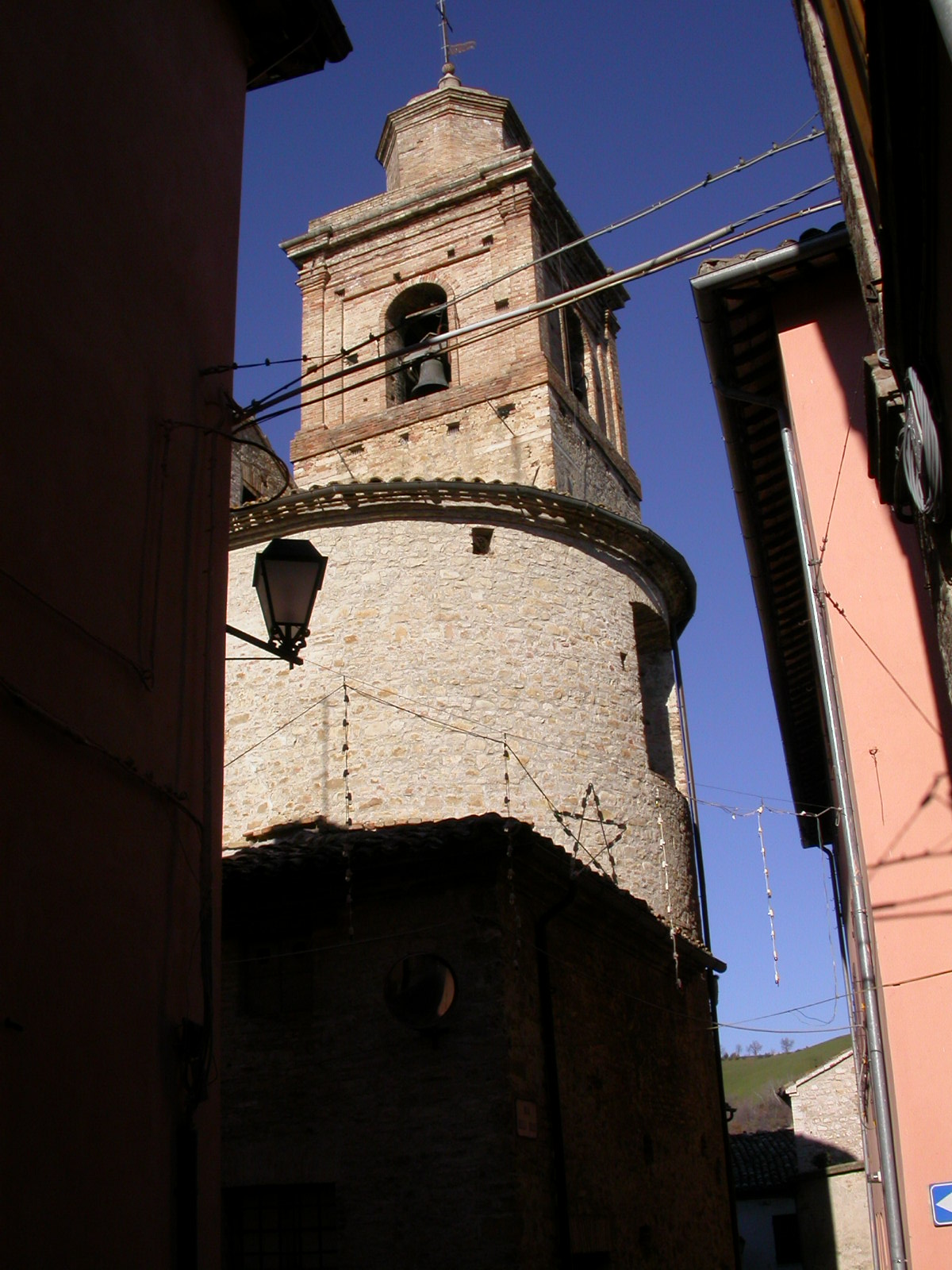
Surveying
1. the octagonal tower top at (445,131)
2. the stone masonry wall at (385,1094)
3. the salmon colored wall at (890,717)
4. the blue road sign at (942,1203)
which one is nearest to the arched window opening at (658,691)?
the stone masonry wall at (385,1094)

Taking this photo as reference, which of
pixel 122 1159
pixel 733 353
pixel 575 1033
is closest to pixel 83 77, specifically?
pixel 122 1159

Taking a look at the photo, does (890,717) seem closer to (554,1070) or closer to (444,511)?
(554,1070)

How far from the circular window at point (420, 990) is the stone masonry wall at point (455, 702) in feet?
9.88

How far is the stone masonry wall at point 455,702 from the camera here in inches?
483

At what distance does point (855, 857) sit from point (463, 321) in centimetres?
1309

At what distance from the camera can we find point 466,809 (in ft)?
39.5

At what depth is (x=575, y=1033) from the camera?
988cm

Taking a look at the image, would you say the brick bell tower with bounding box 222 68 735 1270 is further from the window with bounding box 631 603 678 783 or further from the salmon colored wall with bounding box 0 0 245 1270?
the salmon colored wall with bounding box 0 0 245 1270

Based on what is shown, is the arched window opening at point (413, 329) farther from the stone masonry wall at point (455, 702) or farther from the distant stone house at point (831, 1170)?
the distant stone house at point (831, 1170)

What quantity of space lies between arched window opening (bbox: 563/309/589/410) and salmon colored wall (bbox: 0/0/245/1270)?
14015mm

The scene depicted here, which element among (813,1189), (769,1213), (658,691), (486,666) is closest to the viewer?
(486,666)

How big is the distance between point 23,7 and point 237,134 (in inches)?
83.9

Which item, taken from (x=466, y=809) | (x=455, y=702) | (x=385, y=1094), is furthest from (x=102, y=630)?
(x=455, y=702)

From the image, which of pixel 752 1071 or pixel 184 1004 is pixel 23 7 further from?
pixel 752 1071
